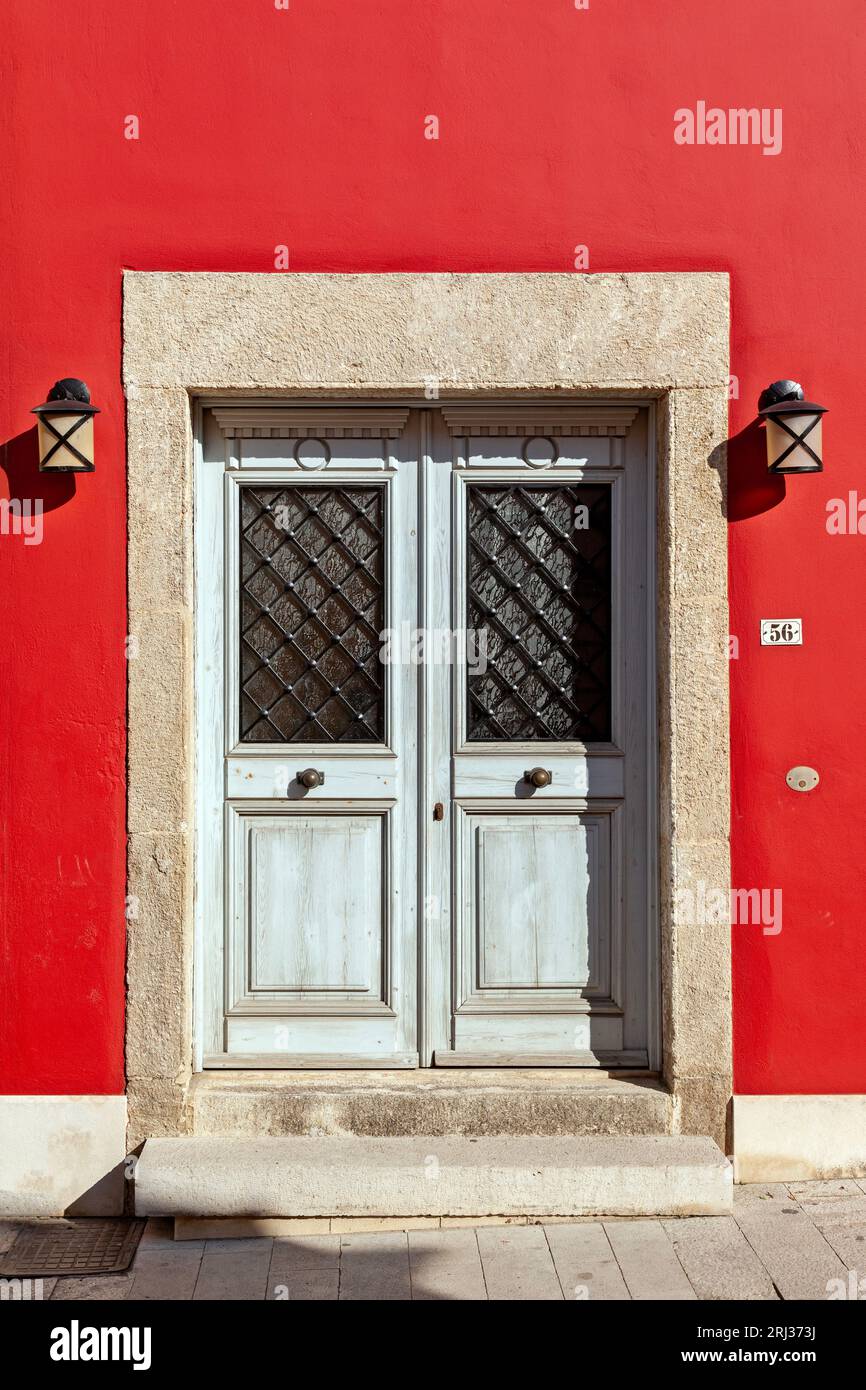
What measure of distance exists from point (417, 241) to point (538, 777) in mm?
1864

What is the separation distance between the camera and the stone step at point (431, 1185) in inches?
157

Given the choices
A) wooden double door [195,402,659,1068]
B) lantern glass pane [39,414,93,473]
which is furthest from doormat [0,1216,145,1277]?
lantern glass pane [39,414,93,473]

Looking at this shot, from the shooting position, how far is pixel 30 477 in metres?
4.25

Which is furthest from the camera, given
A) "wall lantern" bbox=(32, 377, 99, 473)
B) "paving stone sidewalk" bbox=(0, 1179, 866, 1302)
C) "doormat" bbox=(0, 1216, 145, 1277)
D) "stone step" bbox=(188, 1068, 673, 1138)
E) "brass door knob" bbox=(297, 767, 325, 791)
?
"brass door knob" bbox=(297, 767, 325, 791)

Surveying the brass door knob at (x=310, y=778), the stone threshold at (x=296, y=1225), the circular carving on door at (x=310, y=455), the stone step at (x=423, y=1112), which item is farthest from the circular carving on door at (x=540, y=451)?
the stone threshold at (x=296, y=1225)

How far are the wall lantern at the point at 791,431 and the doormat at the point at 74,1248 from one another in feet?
10.8

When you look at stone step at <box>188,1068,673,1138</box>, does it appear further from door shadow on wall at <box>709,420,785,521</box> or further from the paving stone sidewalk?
door shadow on wall at <box>709,420,785,521</box>

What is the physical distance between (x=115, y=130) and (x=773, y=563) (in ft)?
8.67

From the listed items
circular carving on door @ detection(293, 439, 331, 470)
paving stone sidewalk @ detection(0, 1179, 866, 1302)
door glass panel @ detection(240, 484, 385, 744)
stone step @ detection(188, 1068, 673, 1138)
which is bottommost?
paving stone sidewalk @ detection(0, 1179, 866, 1302)

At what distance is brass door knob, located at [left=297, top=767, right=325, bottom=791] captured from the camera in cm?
440

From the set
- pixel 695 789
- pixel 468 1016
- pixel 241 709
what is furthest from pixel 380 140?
pixel 468 1016

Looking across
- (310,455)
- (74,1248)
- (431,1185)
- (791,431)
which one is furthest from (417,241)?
(74,1248)

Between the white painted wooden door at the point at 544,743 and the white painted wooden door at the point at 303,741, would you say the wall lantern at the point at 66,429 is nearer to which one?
the white painted wooden door at the point at 303,741
